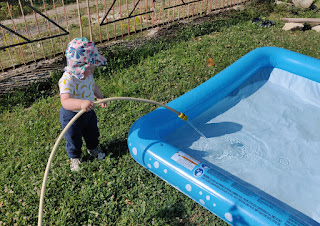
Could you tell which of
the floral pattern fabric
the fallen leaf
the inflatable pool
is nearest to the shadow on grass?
the inflatable pool

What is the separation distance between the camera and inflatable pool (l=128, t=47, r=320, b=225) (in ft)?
8.87

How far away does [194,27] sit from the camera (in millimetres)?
7133

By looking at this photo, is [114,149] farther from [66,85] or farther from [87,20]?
[87,20]

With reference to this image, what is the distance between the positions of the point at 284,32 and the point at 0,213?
23.2 feet

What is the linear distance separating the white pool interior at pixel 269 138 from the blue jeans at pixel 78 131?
997 millimetres

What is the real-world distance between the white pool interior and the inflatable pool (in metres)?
0.01

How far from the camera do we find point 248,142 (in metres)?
3.81

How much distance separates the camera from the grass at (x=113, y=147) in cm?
286

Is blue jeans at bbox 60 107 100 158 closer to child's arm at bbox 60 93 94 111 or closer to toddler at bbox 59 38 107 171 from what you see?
toddler at bbox 59 38 107 171

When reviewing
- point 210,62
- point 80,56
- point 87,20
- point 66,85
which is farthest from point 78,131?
point 87,20

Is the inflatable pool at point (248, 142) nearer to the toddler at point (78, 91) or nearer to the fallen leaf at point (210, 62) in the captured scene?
the toddler at point (78, 91)

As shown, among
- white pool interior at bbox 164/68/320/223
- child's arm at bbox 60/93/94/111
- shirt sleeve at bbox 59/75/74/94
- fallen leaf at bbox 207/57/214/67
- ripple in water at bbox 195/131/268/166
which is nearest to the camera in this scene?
child's arm at bbox 60/93/94/111

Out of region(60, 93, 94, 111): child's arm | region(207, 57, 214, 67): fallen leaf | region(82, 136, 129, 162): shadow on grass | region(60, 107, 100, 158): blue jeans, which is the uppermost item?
region(60, 93, 94, 111): child's arm

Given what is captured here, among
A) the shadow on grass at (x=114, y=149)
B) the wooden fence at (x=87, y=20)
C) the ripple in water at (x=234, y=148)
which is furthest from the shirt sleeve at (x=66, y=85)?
the wooden fence at (x=87, y=20)
